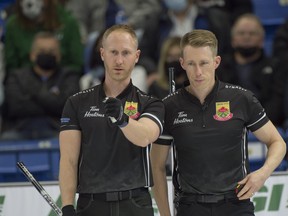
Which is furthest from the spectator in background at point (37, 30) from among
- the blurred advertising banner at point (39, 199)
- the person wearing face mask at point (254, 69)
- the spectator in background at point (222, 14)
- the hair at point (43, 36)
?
the blurred advertising banner at point (39, 199)

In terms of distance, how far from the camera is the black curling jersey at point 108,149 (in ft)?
19.5

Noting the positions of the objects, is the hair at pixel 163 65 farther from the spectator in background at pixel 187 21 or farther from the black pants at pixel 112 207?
the black pants at pixel 112 207

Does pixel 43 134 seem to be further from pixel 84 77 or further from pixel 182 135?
pixel 182 135

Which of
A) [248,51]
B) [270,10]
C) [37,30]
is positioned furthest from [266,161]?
[270,10]

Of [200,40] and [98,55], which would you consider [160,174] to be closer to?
[200,40]

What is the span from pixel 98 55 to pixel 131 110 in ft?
18.7

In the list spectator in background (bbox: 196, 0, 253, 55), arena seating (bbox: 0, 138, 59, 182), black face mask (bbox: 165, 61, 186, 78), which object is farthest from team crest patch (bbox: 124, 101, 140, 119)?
spectator in background (bbox: 196, 0, 253, 55)

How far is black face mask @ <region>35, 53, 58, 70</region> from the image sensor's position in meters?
11.1

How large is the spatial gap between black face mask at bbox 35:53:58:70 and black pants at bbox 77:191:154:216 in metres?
5.32

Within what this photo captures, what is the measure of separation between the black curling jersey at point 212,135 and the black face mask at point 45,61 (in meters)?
5.10

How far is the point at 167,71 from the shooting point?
10297 mm

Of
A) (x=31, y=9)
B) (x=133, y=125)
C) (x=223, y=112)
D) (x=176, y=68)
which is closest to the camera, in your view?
(x=133, y=125)

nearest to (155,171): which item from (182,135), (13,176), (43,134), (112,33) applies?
(182,135)

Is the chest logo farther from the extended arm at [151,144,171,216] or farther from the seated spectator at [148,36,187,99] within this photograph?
the seated spectator at [148,36,187,99]
